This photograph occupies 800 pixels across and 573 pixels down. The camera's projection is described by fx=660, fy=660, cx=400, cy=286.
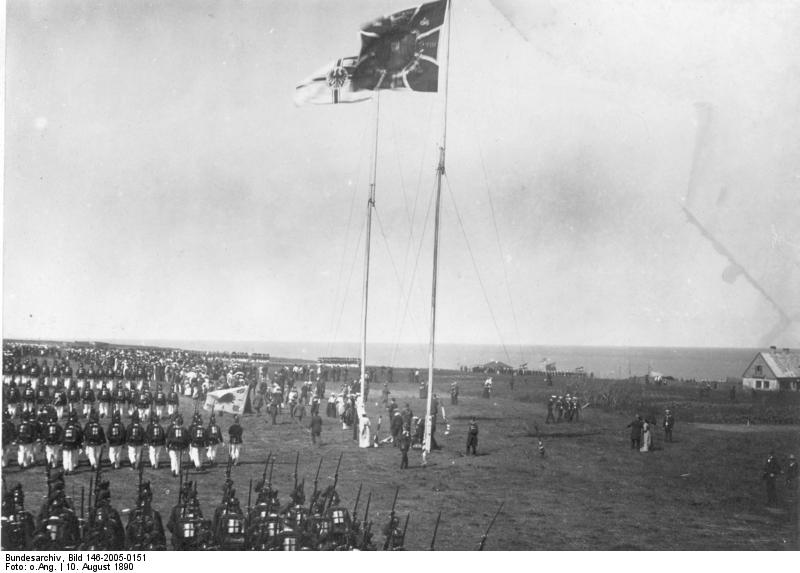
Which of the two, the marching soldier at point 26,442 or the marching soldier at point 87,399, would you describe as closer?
the marching soldier at point 26,442

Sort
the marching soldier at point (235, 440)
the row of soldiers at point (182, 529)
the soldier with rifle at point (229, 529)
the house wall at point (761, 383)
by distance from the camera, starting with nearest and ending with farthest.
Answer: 1. the row of soldiers at point (182, 529)
2. the soldier with rifle at point (229, 529)
3. the marching soldier at point (235, 440)
4. the house wall at point (761, 383)

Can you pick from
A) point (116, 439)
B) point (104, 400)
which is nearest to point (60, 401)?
point (104, 400)

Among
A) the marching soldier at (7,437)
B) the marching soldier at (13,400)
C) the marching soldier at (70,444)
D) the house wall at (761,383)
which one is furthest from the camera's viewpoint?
the house wall at (761,383)

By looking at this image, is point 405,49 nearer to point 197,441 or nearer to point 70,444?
point 197,441

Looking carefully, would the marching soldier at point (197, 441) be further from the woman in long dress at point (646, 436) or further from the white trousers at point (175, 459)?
the woman in long dress at point (646, 436)

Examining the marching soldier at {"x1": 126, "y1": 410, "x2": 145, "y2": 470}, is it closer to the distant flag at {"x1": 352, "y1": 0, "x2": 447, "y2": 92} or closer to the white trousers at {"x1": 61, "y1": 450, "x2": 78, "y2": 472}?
the white trousers at {"x1": 61, "y1": 450, "x2": 78, "y2": 472}

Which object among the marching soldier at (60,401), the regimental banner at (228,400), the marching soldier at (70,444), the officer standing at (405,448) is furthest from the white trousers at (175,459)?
the marching soldier at (60,401)

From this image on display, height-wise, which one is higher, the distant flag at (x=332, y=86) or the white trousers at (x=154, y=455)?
the distant flag at (x=332, y=86)
